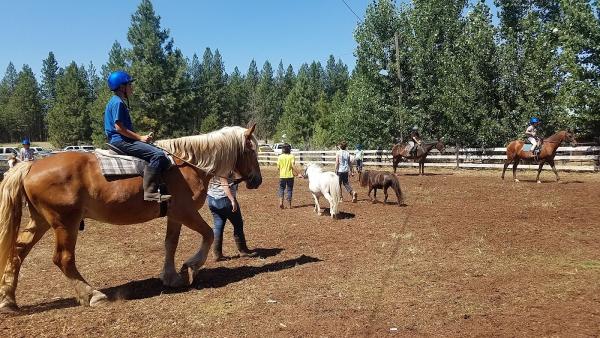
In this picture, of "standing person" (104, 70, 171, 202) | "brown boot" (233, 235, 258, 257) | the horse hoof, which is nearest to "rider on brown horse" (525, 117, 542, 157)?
"brown boot" (233, 235, 258, 257)

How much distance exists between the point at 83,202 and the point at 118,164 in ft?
2.11

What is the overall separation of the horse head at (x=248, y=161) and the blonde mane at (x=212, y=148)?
7cm

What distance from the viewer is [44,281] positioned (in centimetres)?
708

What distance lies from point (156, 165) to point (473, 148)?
86.3 ft

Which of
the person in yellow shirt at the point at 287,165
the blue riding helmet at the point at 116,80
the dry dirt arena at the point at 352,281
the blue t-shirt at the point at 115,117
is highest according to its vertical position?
the blue riding helmet at the point at 116,80

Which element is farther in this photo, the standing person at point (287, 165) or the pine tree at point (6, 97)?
the pine tree at point (6, 97)

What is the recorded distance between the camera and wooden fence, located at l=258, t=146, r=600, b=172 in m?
23.1

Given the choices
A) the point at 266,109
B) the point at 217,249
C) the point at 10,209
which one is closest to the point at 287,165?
the point at 217,249

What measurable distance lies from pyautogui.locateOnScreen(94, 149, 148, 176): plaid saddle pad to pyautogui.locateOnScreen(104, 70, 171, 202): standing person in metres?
0.09

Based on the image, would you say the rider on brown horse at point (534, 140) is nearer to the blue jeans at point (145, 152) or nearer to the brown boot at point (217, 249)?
the brown boot at point (217, 249)

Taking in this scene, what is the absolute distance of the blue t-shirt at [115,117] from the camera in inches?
233

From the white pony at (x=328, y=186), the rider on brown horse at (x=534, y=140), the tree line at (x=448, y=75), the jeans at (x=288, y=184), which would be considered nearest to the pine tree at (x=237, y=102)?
the tree line at (x=448, y=75)

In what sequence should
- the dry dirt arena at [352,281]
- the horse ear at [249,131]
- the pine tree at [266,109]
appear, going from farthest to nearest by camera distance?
the pine tree at [266,109] → the horse ear at [249,131] → the dry dirt arena at [352,281]

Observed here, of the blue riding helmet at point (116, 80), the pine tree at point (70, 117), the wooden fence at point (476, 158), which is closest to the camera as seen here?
the blue riding helmet at point (116, 80)
